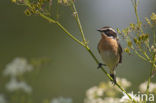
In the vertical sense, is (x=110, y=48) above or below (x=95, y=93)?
above

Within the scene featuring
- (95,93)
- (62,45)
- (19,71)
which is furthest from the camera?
(62,45)

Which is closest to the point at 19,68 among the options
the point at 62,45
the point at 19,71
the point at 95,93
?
the point at 19,71

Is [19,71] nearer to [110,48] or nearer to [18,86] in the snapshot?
[18,86]

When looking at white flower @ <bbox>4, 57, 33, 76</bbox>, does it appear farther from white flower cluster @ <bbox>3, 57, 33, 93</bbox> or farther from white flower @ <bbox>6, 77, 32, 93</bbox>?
white flower @ <bbox>6, 77, 32, 93</bbox>

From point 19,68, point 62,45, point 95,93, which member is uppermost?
point 62,45

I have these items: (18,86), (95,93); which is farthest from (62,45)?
(95,93)

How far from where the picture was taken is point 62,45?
1577cm

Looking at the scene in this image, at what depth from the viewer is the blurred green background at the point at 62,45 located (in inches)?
524

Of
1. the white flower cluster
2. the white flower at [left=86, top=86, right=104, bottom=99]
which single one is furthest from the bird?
the white flower cluster

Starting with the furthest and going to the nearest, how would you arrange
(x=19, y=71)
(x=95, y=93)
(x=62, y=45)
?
(x=62, y=45) < (x=19, y=71) < (x=95, y=93)

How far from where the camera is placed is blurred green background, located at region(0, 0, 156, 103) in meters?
13.3

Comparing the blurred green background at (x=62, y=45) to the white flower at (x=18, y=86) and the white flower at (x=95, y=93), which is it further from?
the white flower at (x=95, y=93)

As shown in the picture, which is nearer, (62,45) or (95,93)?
(95,93)

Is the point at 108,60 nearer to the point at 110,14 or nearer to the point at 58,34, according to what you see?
the point at 58,34
